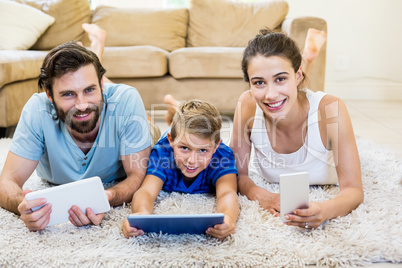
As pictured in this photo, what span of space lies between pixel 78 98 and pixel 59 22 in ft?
7.00

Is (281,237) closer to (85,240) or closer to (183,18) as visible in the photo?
(85,240)

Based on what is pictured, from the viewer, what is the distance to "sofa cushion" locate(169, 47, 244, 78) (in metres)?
2.82

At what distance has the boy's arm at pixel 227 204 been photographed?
1.13 metres

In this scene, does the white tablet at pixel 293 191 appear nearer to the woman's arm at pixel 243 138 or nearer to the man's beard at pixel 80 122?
the woman's arm at pixel 243 138

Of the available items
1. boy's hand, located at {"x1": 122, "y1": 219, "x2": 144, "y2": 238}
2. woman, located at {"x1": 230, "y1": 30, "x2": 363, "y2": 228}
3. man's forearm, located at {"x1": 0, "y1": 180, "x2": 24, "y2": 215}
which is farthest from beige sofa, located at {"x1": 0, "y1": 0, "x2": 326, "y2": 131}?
boy's hand, located at {"x1": 122, "y1": 219, "x2": 144, "y2": 238}

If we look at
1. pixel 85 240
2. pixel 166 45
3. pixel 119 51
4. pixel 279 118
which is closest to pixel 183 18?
pixel 166 45

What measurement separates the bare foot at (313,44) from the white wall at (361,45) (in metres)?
1.39

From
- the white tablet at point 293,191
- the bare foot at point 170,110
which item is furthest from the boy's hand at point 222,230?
the bare foot at point 170,110

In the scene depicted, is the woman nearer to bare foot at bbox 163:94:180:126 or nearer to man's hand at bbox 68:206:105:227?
man's hand at bbox 68:206:105:227

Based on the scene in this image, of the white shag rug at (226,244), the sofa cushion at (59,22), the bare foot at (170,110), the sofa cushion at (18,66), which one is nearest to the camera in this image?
the white shag rug at (226,244)

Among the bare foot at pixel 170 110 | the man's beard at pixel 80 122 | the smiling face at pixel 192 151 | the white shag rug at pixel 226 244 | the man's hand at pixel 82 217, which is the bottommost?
the white shag rug at pixel 226 244

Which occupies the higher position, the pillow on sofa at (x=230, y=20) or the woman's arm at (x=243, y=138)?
the pillow on sofa at (x=230, y=20)

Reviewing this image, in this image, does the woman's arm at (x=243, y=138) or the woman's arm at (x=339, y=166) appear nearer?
the woman's arm at (x=339, y=166)

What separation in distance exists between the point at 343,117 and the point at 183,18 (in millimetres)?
2235
